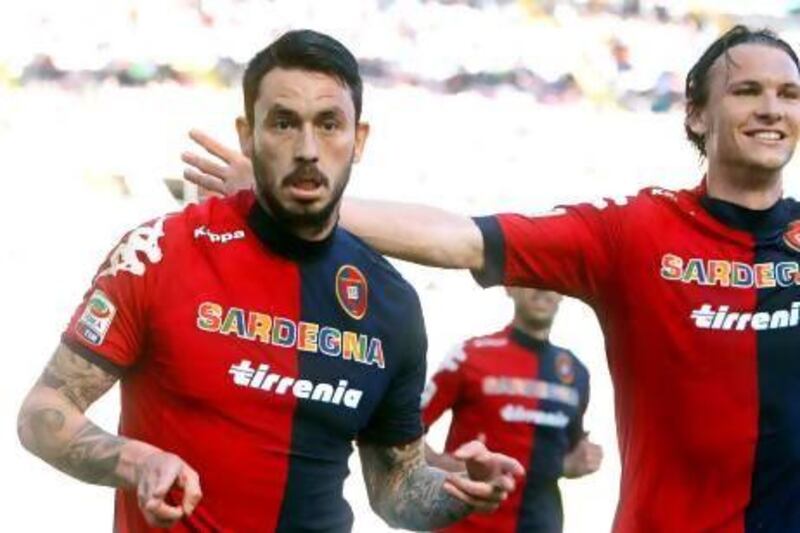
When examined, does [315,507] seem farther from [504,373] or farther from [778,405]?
[504,373]

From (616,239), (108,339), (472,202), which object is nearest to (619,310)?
(616,239)

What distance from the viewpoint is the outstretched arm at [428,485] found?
3461mm

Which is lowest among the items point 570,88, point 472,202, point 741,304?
point 741,304

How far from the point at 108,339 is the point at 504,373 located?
13.7 ft

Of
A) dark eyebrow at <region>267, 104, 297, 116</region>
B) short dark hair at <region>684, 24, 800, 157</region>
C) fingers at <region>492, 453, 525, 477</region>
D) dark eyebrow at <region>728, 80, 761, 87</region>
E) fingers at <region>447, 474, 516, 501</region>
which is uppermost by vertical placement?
short dark hair at <region>684, 24, 800, 157</region>

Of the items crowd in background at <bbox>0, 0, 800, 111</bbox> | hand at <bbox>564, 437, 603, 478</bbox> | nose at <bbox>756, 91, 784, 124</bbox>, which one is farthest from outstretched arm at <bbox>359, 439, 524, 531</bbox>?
crowd in background at <bbox>0, 0, 800, 111</bbox>

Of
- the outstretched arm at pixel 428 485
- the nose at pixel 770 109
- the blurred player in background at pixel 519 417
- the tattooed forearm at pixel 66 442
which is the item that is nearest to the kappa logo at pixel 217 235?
the tattooed forearm at pixel 66 442

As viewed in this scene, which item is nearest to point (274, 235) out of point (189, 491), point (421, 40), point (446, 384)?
point (189, 491)

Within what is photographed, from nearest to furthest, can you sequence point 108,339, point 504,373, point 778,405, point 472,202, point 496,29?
point 108,339
point 778,405
point 504,373
point 472,202
point 496,29

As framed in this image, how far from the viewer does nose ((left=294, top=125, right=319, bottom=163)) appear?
3574mm

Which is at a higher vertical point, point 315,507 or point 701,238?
point 701,238

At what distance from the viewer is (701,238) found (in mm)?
4156

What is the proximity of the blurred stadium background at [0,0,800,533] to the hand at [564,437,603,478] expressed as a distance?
5.43 m

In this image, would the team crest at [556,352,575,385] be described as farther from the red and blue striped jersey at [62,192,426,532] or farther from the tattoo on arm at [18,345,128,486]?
the tattoo on arm at [18,345,128,486]
